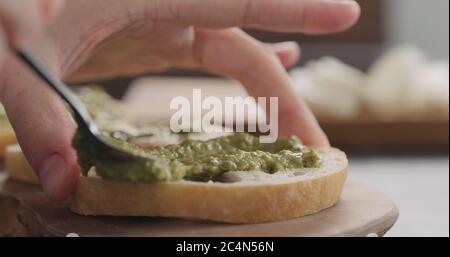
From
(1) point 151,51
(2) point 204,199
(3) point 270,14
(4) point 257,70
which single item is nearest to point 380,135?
(4) point 257,70

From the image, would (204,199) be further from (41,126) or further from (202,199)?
(41,126)

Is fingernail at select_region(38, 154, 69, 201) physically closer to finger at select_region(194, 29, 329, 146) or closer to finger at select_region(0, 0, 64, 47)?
finger at select_region(0, 0, 64, 47)

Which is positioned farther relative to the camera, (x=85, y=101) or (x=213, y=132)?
(x=85, y=101)

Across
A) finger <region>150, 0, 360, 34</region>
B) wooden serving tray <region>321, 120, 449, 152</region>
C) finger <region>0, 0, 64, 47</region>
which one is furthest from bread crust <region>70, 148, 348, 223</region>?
wooden serving tray <region>321, 120, 449, 152</region>

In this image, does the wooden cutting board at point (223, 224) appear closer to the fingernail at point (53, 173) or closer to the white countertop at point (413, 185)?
the fingernail at point (53, 173)

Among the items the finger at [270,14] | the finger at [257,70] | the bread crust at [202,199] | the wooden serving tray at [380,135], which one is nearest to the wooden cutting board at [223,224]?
the bread crust at [202,199]

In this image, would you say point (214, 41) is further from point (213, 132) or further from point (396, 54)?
point (396, 54)

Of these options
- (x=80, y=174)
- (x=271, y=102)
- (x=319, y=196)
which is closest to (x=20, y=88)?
(x=80, y=174)
